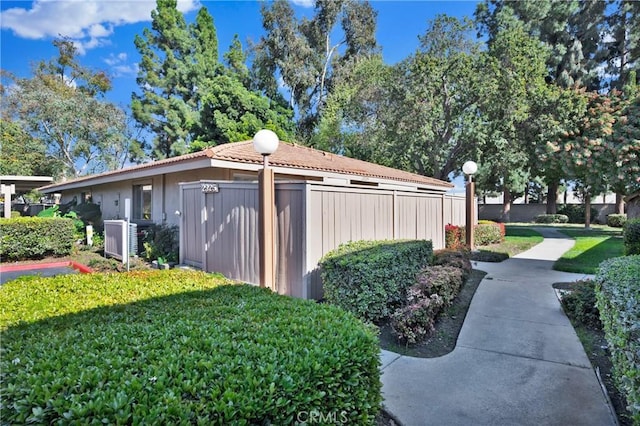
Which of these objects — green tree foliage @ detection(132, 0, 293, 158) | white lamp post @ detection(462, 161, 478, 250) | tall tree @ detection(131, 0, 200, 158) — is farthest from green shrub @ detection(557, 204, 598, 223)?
tall tree @ detection(131, 0, 200, 158)

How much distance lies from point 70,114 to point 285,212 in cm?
2598

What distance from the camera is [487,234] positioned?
13781mm

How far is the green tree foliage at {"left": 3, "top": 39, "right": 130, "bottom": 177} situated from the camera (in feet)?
78.8

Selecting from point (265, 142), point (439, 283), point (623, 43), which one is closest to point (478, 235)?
point (439, 283)

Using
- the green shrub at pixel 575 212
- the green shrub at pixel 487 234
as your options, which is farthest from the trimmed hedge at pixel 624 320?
the green shrub at pixel 575 212

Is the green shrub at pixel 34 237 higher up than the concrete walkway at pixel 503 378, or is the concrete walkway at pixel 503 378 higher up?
the green shrub at pixel 34 237

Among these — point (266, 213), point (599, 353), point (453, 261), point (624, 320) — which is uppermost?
point (266, 213)

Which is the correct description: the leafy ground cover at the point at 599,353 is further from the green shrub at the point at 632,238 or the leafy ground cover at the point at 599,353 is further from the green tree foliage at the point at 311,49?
the green tree foliage at the point at 311,49

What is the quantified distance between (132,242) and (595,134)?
64.3 feet

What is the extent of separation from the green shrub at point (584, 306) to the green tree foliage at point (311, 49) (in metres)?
24.5

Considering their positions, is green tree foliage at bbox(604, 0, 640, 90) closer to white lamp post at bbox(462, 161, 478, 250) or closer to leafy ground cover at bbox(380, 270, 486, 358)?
white lamp post at bbox(462, 161, 478, 250)

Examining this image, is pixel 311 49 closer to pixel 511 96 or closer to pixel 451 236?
pixel 511 96

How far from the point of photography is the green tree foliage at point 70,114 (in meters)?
24.0

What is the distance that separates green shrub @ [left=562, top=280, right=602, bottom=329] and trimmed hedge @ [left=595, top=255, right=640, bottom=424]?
3.71ft
